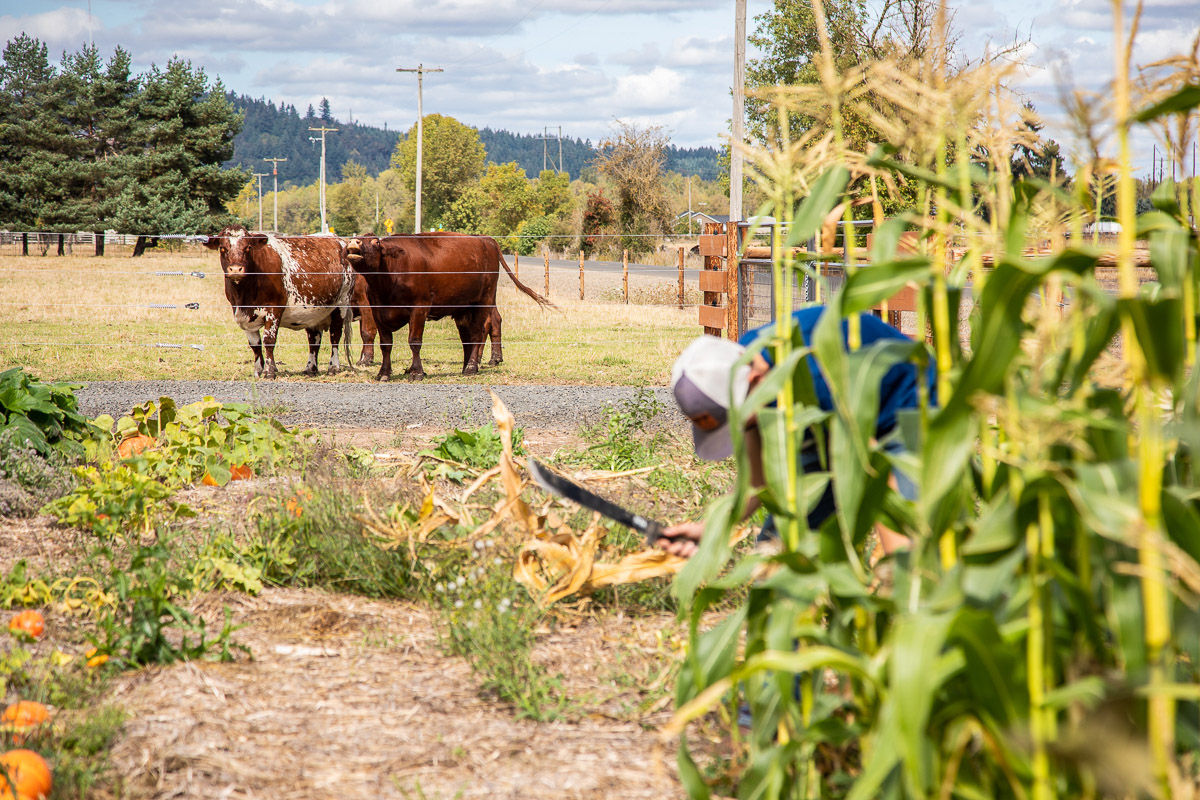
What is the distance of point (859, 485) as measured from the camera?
4.91 feet

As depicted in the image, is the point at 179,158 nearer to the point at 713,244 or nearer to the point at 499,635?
the point at 713,244

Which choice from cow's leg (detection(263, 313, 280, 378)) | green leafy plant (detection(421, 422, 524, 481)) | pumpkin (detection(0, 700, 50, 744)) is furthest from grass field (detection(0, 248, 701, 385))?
pumpkin (detection(0, 700, 50, 744))

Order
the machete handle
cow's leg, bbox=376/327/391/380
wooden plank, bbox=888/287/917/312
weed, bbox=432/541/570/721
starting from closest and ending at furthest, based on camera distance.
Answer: the machete handle
weed, bbox=432/541/570/721
wooden plank, bbox=888/287/917/312
cow's leg, bbox=376/327/391/380

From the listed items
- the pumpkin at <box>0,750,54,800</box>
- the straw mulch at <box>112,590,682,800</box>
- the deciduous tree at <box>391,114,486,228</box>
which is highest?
the deciduous tree at <box>391,114,486,228</box>

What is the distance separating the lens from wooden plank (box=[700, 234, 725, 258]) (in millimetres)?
8992

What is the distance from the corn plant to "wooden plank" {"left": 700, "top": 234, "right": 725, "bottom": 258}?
23.9ft

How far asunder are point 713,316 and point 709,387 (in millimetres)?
6807

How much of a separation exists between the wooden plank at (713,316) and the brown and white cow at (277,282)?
4.33 m

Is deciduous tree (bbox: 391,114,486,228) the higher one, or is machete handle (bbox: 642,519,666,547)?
deciduous tree (bbox: 391,114,486,228)

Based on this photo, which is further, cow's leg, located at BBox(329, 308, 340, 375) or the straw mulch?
cow's leg, located at BBox(329, 308, 340, 375)

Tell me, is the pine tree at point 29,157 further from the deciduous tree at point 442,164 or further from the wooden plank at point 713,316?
the wooden plank at point 713,316

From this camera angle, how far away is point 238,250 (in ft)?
34.5

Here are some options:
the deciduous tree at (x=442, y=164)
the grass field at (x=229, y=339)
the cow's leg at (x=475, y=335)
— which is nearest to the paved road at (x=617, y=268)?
the grass field at (x=229, y=339)

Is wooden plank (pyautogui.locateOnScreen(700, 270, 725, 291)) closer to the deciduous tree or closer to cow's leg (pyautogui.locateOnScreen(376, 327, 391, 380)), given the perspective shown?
cow's leg (pyautogui.locateOnScreen(376, 327, 391, 380))
